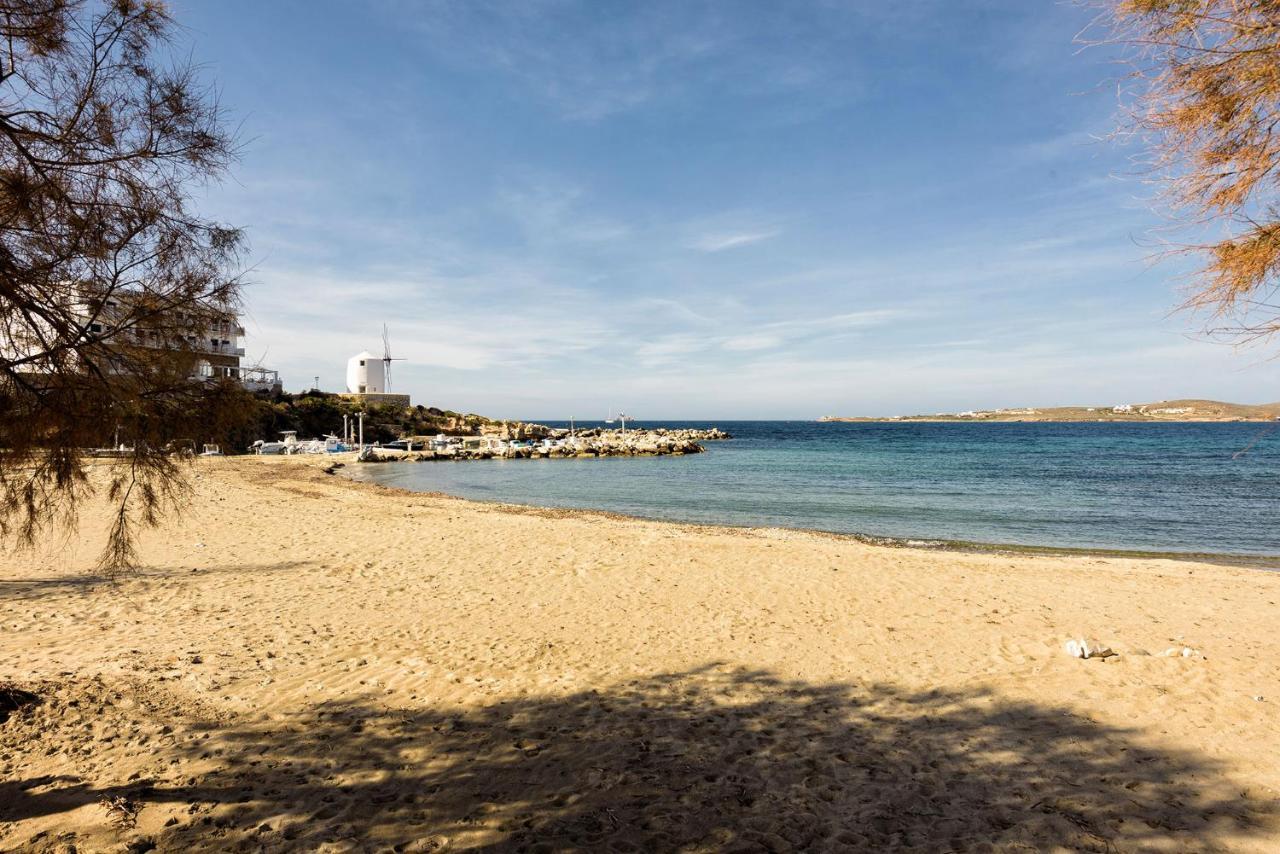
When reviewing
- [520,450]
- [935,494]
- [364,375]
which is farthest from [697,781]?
[364,375]

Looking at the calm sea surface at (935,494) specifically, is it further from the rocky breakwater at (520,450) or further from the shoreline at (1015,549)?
the rocky breakwater at (520,450)

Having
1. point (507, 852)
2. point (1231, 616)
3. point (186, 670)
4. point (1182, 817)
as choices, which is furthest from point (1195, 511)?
point (186, 670)

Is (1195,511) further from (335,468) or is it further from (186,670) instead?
(335,468)

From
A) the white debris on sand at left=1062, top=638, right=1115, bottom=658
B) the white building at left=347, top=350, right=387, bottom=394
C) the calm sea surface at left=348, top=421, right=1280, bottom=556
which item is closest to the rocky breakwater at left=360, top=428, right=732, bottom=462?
the calm sea surface at left=348, top=421, right=1280, bottom=556

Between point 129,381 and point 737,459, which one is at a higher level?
point 129,381

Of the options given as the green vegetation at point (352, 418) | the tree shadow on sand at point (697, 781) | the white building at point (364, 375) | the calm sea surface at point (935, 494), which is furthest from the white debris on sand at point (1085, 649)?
the white building at point (364, 375)

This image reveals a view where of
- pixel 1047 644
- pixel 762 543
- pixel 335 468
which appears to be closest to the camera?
pixel 1047 644

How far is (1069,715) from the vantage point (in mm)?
6117

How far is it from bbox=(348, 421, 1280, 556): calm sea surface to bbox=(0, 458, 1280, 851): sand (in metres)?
5.06

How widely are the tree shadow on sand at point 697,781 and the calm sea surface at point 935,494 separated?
6.84 m

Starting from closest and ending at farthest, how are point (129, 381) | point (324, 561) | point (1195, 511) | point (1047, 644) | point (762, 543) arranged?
point (129, 381)
point (1047, 644)
point (324, 561)
point (762, 543)
point (1195, 511)

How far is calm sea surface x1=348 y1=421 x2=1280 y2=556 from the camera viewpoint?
65.9ft

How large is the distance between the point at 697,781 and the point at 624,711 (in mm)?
1356

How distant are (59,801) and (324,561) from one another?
8.63 meters
